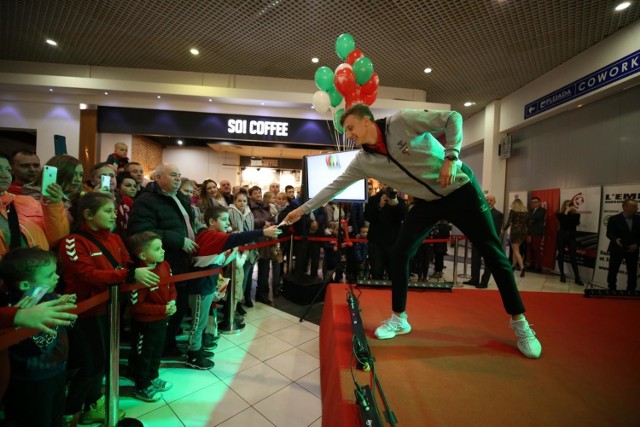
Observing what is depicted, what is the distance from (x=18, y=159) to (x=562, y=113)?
8446 mm

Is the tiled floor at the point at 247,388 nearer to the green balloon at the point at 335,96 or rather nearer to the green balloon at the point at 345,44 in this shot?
the green balloon at the point at 335,96

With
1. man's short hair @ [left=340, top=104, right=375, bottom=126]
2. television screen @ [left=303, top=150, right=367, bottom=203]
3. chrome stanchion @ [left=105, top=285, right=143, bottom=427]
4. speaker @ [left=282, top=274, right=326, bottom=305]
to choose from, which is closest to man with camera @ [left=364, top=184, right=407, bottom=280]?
television screen @ [left=303, top=150, right=367, bottom=203]

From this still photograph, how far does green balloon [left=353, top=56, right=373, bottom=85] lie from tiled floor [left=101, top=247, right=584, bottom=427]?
3072 mm

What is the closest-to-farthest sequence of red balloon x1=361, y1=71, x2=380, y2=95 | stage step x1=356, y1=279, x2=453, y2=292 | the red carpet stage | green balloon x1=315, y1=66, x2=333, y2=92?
the red carpet stage → stage step x1=356, y1=279, x2=453, y2=292 → red balloon x1=361, y1=71, x2=380, y2=95 → green balloon x1=315, y1=66, x2=333, y2=92

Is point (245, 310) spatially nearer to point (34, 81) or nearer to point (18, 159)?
point (18, 159)

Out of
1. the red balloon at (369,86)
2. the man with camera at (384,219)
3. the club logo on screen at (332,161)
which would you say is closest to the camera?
the club logo on screen at (332,161)

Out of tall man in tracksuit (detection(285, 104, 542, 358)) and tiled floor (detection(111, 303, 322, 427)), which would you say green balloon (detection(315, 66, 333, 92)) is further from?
tiled floor (detection(111, 303, 322, 427))

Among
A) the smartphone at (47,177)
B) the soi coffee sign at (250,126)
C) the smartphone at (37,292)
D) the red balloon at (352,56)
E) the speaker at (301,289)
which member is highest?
the red balloon at (352,56)

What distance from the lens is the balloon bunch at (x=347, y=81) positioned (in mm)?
3568

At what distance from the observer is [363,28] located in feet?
15.4

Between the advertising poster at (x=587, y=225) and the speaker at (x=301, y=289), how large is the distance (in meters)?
5.30

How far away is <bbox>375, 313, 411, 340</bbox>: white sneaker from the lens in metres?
1.65

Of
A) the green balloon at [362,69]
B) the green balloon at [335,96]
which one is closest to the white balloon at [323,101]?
the green balloon at [335,96]

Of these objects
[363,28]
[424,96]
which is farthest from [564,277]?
[363,28]
